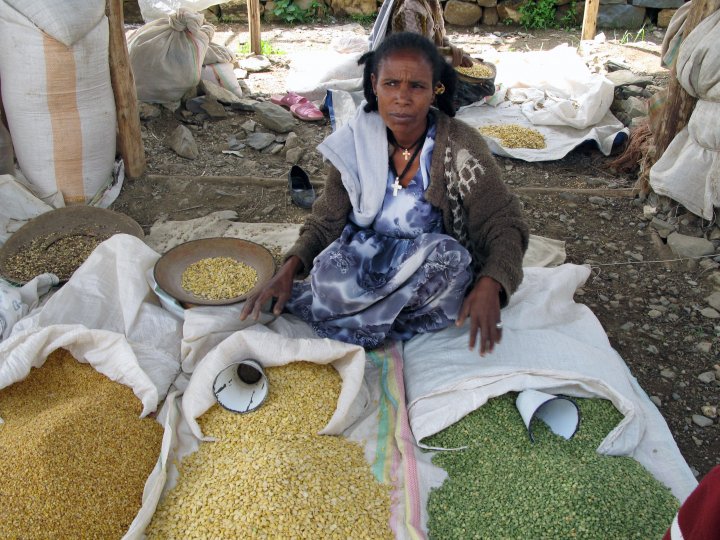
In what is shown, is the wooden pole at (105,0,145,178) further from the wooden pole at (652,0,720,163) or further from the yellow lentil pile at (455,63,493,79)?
the wooden pole at (652,0,720,163)

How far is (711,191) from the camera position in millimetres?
3199

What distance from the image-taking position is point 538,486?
1.75m

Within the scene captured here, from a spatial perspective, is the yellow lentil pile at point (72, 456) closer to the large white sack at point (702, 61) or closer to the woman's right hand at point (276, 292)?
the woman's right hand at point (276, 292)

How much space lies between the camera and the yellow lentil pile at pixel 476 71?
16.6 ft

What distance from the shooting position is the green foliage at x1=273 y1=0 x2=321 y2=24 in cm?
849

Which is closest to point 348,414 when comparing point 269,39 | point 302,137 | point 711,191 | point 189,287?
point 189,287

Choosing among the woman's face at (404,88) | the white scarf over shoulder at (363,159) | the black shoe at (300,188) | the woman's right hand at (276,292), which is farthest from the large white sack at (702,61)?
the woman's right hand at (276,292)

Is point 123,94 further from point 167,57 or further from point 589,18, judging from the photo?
point 589,18

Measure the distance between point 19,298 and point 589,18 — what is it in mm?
6392

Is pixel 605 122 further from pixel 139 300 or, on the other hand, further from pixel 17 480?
pixel 17 480

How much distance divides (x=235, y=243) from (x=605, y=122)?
10.7 feet

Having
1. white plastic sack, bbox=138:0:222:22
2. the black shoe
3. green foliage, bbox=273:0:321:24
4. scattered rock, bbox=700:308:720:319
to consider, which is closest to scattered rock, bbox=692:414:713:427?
scattered rock, bbox=700:308:720:319

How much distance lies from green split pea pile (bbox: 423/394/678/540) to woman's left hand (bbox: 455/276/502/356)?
253mm

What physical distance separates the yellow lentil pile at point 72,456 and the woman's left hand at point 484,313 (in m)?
1.05
